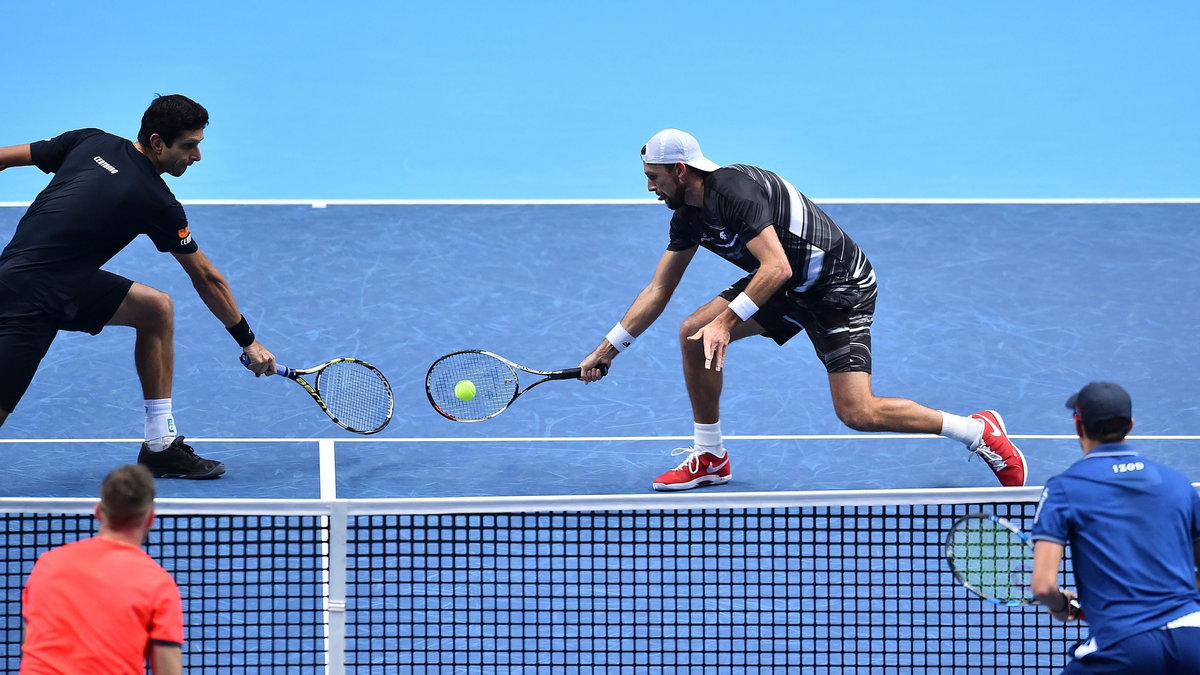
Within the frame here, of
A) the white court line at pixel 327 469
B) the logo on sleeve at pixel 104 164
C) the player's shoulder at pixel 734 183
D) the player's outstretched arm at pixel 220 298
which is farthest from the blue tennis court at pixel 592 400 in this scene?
the logo on sleeve at pixel 104 164

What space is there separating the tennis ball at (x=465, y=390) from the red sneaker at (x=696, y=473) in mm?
884

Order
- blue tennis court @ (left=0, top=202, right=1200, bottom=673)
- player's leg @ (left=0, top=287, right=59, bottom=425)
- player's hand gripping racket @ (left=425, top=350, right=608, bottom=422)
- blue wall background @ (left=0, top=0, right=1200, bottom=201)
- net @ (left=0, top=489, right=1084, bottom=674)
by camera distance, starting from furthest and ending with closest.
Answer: blue wall background @ (left=0, top=0, right=1200, bottom=201) < player's hand gripping racket @ (left=425, top=350, right=608, bottom=422) < player's leg @ (left=0, top=287, right=59, bottom=425) < blue tennis court @ (left=0, top=202, right=1200, bottom=673) < net @ (left=0, top=489, right=1084, bottom=674)

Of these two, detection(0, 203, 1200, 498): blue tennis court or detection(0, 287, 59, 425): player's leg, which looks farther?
detection(0, 203, 1200, 498): blue tennis court

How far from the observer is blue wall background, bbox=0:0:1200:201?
12305 millimetres

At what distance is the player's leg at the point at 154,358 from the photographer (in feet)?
21.1

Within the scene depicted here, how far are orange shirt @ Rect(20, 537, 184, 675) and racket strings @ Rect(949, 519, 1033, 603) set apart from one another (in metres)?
2.00

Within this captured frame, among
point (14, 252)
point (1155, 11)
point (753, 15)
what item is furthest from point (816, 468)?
point (1155, 11)

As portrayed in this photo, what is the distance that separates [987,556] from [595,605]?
1680 mm

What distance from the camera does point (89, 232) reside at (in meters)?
6.13

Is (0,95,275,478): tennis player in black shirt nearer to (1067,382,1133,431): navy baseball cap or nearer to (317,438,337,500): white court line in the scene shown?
(317,438,337,500): white court line

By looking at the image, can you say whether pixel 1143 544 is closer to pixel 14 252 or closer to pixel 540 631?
pixel 540 631

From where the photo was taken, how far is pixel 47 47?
14.0m

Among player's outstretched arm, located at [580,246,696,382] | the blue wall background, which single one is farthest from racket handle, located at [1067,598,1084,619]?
the blue wall background

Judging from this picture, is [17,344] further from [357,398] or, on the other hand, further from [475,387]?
[475,387]
